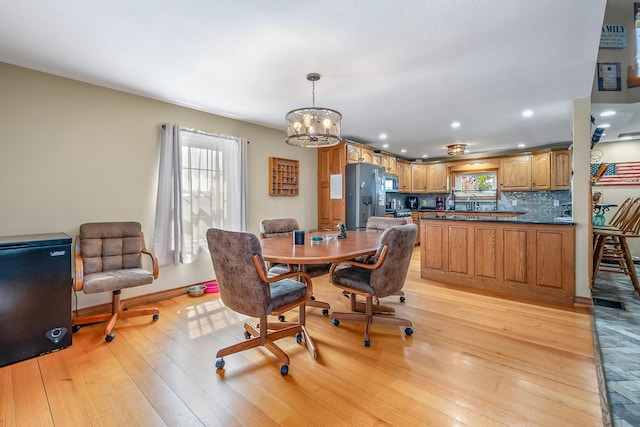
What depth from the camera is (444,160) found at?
7602 mm

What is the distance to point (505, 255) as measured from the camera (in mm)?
3578

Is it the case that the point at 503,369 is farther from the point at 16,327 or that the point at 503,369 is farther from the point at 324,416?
the point at 16,327

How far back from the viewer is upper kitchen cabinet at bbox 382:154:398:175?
656 cm

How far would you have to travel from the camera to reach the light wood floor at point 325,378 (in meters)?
1.54

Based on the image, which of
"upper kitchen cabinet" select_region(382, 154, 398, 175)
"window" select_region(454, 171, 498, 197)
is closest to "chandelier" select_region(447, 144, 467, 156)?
"upper kitchen cabinet" select_region(382, 154, 398, 175)

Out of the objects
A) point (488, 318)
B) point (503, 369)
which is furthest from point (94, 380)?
point (488, 318)

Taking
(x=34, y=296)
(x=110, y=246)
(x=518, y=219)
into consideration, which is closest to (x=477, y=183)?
(x=518, y=219)

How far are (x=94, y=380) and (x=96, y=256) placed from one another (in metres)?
1.34

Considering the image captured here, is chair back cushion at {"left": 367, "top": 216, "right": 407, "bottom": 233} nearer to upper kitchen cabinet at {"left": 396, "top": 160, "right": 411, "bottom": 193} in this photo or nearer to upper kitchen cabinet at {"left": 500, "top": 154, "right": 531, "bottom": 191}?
upper kitchen cabinet at {"left": 396, "top": 160, "right": 411, "bottom": 193}

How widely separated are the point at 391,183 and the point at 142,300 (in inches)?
205

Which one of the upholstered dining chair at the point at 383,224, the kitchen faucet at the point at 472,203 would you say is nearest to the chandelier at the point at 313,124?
the upholstered dining chair at the point at 383,224

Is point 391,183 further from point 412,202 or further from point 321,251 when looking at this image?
point 321,251

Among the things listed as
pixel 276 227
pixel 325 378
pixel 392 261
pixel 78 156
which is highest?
pixel 78 156

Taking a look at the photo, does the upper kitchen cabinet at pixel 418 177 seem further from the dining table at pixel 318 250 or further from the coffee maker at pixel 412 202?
the dining table at pixel 318 250
